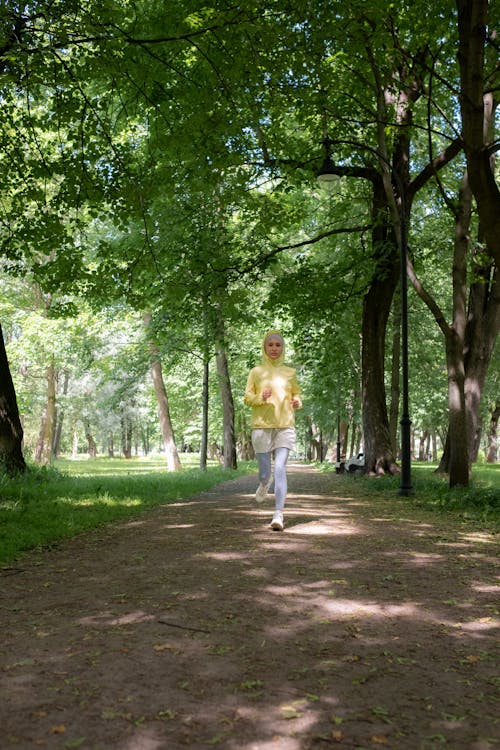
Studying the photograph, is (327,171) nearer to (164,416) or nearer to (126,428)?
(164,416)

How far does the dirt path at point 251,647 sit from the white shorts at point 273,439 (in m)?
1.38

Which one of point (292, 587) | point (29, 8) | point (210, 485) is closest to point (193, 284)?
point (210, 485)

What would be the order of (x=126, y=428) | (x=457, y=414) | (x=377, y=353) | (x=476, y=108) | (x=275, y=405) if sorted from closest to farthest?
(x=275, y=405)
(x=476, y=108)
(x=457, y=414)
(x=377, y=353)
(x=126, y=428)

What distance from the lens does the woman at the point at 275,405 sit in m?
7.72

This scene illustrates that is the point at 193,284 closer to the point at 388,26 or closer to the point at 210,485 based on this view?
the point at 210,485

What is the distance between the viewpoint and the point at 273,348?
794 cm

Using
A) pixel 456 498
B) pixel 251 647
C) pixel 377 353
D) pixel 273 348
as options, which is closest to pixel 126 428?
pixel 377 353

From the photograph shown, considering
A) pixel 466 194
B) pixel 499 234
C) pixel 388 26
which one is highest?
pixel 388 26

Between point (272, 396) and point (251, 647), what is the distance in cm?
450

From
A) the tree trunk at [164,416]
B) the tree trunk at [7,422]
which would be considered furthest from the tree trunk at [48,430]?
the tree trunk at [7,422]

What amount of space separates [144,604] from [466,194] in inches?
434

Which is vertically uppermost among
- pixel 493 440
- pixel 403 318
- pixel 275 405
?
pixel 403 318

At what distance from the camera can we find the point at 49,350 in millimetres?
26844

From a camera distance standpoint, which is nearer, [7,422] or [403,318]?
[7,422]
